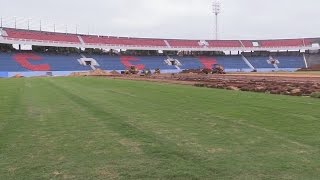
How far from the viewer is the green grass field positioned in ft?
21.3

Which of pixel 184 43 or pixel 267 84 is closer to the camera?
pixel 267 84

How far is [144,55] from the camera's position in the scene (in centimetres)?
11000

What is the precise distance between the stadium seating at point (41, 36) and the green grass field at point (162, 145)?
80.2m

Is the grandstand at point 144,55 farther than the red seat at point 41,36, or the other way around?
the red seat at point 41,36

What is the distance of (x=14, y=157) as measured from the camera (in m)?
7.57

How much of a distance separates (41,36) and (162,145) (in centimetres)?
9045

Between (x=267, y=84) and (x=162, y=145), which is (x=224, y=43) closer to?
(x=267, y=84)

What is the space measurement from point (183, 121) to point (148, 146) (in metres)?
3.60

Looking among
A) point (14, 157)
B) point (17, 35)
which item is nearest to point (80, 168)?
point (14, 157)

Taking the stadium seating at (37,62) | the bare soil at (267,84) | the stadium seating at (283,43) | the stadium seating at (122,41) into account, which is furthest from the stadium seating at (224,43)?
the bare soil at (267,84)

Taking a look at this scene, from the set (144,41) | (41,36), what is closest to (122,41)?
(144,41)

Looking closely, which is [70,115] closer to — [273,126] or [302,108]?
[273,126]

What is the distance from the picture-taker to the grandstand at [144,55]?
284 ft

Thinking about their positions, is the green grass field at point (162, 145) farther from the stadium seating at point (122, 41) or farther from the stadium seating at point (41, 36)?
the stadium seating at point (122, 41)
